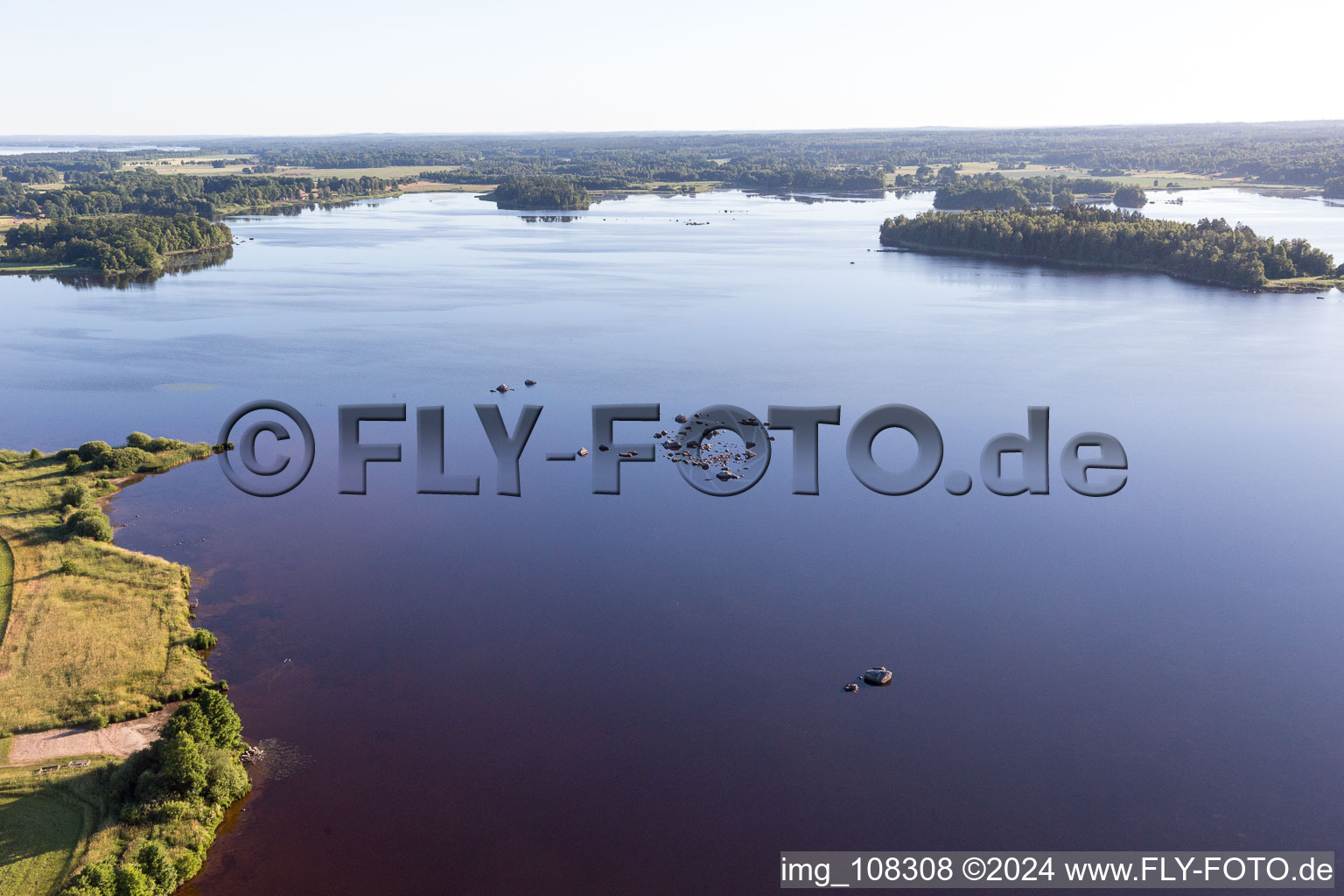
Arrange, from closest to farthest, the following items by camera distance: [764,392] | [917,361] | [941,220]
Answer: [764,392]
[917,361]
[941,220]

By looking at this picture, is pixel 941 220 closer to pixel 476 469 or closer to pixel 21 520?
pixel 476 469

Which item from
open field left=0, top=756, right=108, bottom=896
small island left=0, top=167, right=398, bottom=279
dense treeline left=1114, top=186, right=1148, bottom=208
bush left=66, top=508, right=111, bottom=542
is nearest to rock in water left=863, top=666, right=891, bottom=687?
open field left=0, top=756, right=108, bottom=896

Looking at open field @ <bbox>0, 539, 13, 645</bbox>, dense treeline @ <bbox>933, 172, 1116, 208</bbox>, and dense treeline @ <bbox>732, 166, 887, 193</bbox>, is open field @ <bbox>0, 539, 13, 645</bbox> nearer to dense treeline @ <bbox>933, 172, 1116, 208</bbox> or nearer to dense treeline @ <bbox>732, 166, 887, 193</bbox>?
dense treeline @ <bbox>933, 172, 1116, 208</bbox>

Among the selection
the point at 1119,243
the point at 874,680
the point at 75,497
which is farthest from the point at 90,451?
the point at 1119,243

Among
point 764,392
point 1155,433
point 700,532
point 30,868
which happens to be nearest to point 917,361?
point 764,392

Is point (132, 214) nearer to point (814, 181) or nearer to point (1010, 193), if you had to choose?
point (1010, 193)

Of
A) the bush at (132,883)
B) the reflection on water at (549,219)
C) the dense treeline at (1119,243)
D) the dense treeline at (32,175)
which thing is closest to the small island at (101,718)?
the bush at (132,883)
